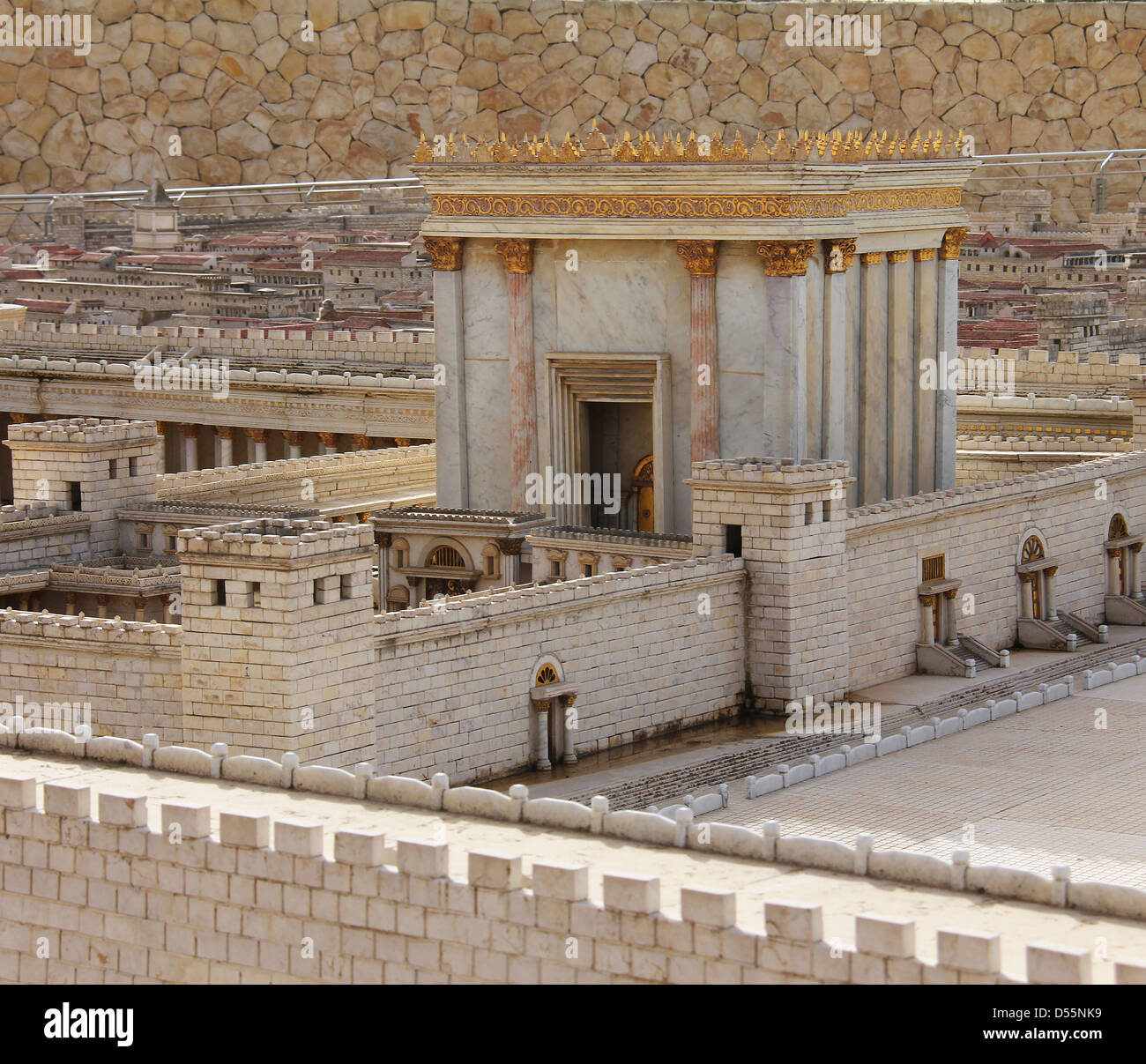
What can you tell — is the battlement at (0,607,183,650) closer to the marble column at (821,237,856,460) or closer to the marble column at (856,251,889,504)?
the marble column at (821,237,856,460)

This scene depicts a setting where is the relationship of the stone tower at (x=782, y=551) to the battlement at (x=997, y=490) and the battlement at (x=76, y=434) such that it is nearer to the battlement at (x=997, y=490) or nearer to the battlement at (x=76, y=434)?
the battlement at (x=997, y=490)

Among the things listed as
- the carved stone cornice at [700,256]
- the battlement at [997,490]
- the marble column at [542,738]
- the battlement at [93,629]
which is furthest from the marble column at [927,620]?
the battlement at [93,629]

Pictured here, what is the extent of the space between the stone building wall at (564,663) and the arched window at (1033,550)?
671cm

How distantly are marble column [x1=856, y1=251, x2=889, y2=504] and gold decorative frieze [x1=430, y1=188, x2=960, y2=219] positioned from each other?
39.7 inches

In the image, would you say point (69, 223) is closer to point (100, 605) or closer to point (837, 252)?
point (837, 252)

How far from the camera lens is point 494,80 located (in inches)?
4572

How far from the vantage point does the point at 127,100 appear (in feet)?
385

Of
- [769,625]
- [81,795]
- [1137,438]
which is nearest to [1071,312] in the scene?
[1137,438]

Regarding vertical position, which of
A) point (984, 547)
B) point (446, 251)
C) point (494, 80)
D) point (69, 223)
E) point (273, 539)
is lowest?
point (984, 547)

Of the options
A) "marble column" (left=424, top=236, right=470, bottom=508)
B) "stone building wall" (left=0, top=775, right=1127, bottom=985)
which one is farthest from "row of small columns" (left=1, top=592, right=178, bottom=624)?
"stone building wall" (left=0, top=775, right=1127, bottom=985)

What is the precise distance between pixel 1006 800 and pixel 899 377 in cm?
1256

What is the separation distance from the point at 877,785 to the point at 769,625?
4968 millimetres

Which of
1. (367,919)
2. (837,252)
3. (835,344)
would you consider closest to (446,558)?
(835,344)
